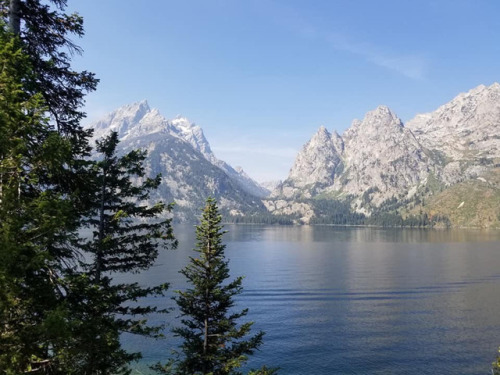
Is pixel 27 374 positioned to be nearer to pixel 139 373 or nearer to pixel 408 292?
pixel 139 373

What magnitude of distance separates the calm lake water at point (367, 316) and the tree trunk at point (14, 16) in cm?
6334

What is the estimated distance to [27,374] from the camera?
991 centimetres

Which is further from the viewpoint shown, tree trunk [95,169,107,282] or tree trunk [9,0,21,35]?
tree trunk [95,169,107,282]

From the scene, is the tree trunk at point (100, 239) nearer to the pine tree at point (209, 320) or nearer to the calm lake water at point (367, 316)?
the pine tree at point (209, 320)

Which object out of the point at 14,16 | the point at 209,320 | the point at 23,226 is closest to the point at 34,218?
the point at 23,226

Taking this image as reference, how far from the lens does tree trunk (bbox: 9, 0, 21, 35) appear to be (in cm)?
1272

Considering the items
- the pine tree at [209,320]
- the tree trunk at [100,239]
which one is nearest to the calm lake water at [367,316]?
the pine tree at [209,320]

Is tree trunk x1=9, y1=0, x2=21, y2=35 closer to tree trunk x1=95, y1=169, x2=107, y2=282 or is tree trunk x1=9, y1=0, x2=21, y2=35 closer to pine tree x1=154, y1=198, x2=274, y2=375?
tree trunk x1=95, y1=169, x2=107, y2=282

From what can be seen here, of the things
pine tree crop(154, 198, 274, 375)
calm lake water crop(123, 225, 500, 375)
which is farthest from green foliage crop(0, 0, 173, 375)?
calm lake water crop(123, 225, 500, 375)

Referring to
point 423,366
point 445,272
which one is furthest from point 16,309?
point 445,272

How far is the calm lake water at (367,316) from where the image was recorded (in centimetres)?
6681

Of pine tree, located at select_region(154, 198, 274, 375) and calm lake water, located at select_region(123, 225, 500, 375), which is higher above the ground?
pine tree, located at select_region(154, 198, 274, 375)

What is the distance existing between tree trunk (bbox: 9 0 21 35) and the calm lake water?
63.3m

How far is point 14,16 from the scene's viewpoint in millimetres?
12758
